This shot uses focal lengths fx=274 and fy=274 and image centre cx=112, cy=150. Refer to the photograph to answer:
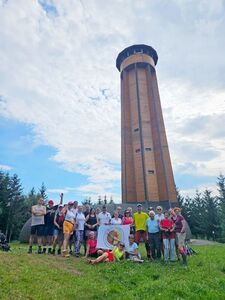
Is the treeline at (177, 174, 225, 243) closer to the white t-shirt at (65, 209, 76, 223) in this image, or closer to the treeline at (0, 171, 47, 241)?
the treeline at (0, 171, 47, 241)

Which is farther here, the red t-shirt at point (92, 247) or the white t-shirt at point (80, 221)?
the white t-shirt at point (80, 221)

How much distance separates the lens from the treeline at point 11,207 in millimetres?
39406

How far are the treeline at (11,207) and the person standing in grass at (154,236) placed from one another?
31.2 m

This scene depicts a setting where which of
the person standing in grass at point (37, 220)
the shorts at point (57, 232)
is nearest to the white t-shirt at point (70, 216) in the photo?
the shorts at point (57, 232)

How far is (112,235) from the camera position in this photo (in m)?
10.7

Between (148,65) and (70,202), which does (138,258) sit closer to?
(70,202)

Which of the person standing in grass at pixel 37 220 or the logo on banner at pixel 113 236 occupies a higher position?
the person standing in grass at pixel 37 220

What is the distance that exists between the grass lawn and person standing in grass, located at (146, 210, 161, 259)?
4.47 feet

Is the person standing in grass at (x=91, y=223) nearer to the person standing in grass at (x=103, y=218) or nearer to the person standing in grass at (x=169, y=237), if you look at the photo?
the person standing in grass at (x=103, y=218)

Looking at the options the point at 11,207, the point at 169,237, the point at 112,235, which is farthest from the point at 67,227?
the point at 11,207

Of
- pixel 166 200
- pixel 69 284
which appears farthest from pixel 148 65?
pixel 69 284

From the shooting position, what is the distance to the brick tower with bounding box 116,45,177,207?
36.1 m

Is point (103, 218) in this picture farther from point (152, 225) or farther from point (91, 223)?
point (152, 225)

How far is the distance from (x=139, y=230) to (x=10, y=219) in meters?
33.3
